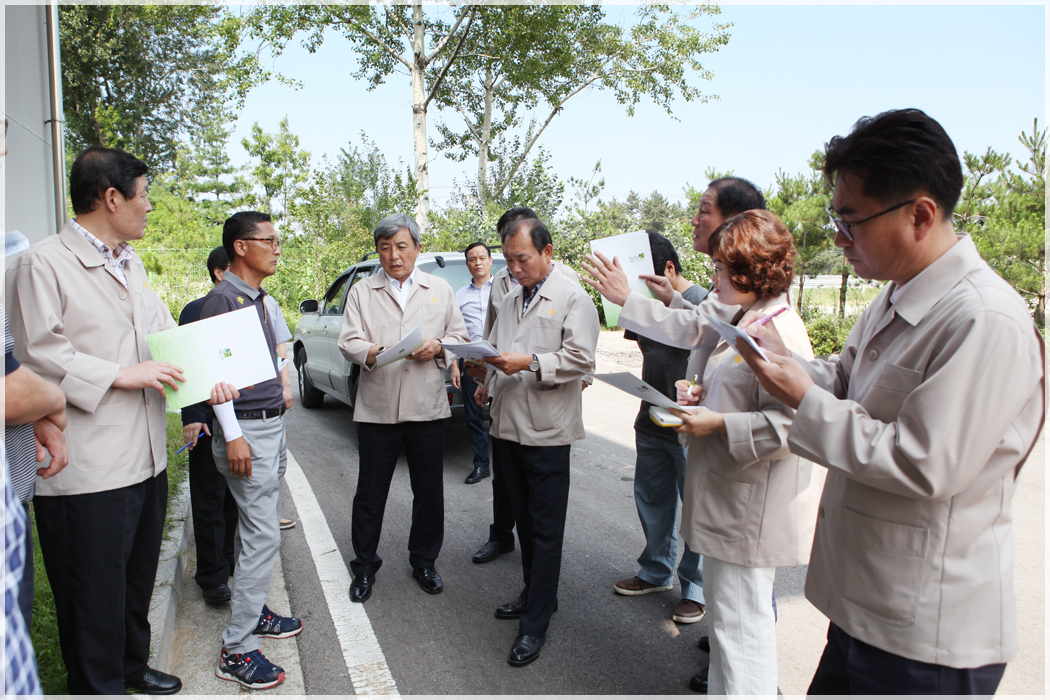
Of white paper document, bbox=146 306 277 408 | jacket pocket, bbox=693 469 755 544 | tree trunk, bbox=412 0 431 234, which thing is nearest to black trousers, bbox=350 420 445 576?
white paper document, bbox=146 306 277 408

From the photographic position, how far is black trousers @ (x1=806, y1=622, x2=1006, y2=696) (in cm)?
143

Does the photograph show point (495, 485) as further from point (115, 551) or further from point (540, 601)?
point (115, 551)

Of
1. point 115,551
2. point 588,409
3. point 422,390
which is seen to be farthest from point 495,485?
point 588,409

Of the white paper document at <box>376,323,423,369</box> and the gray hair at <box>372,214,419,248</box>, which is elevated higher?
the gray hair at <box>372,214,419,248</box>

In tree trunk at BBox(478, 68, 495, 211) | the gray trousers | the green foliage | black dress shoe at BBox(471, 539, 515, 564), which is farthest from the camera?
tree trunk at BBox(478, 68, 495, 211)

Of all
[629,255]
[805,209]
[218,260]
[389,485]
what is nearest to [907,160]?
[629,255]

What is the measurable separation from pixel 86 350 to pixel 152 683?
58.7 inches

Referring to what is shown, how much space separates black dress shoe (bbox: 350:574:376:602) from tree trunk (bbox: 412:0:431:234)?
582 inches

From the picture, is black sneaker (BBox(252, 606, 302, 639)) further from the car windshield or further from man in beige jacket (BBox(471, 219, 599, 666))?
the car windshield

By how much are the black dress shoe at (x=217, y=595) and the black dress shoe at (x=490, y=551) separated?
4.81ft

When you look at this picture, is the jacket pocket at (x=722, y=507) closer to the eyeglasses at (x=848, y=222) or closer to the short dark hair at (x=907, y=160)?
the eyeglasses at (x=848, y=222)

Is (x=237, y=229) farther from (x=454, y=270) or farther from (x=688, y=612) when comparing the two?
(x=454, y=270)

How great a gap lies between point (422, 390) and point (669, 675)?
77.8 inches

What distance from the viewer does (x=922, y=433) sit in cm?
137
